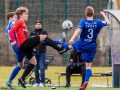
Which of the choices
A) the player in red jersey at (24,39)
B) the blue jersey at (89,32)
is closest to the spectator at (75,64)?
the player in red jersey at (24,39)

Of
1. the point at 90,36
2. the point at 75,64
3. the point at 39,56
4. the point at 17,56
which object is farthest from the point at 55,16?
the point at 90,36

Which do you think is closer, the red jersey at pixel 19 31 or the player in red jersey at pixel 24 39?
the player in red jersey at pixel 24 39

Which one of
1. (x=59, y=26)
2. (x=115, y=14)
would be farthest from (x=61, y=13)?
(x=115, y=14)

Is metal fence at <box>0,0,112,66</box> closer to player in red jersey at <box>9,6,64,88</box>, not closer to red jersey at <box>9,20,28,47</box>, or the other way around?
player in red jersey at <box>9,6,64,88</box>

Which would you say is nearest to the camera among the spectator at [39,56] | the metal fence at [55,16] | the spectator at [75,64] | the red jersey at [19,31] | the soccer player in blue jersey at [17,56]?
the red jersey at [19,31]

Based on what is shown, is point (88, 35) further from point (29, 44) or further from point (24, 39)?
point (24, 39)

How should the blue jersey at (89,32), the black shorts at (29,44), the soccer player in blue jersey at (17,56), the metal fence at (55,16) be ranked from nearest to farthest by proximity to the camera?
the blue jersey at (89,32)
the black shorts at (29,44)
the soccer player in blue jersey at (17,56)
the metal fence at (55,16)

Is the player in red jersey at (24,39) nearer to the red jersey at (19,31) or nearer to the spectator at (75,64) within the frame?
the red jersey at (19,31)

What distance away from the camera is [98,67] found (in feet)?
73.6

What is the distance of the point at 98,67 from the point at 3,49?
348 centimetres

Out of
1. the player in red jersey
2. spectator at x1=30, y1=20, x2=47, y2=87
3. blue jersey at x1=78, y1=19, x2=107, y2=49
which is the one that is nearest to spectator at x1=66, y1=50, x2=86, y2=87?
spectator at x1=30, y1=20, x2=47, y2=87

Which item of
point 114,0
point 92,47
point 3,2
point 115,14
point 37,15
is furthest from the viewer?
point 3,2

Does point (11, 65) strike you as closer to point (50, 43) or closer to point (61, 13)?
point (61, 13)

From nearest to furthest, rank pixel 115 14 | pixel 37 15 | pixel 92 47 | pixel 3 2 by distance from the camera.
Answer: pixel 92 47 → pixel 115 14 → pixel 37 15 → pixel 3 2
